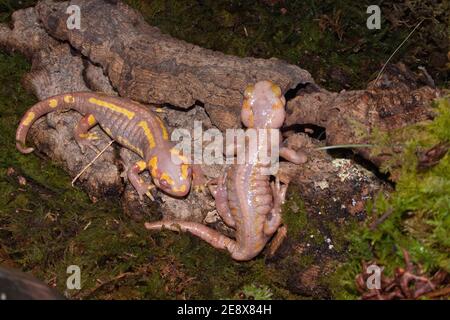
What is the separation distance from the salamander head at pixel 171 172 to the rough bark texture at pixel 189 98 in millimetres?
142

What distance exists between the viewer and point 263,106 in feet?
15.9

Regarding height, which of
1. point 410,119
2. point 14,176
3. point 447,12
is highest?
point 447,12

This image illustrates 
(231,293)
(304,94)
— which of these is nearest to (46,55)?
(304,94)

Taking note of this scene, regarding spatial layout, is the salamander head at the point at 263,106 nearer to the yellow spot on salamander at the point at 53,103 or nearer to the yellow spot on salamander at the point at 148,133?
the yellow spot on salamander at the point at 148,133

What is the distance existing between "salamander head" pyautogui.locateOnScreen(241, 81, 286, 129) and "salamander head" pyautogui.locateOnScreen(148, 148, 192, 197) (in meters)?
0.76

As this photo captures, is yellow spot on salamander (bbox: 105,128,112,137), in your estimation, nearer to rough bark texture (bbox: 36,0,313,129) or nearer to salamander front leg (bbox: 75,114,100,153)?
salamander front leg (bbox: 75,114,100,153)

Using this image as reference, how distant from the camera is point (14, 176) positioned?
5371 mm

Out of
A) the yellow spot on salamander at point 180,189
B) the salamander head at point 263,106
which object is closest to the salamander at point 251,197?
the salamander head at point 263,106

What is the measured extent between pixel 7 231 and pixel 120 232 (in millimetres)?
1071

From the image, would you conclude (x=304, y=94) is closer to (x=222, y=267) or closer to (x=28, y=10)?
(x=222, y=267)

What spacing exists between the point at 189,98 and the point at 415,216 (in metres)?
2.18

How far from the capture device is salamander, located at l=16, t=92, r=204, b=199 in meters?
5.29
